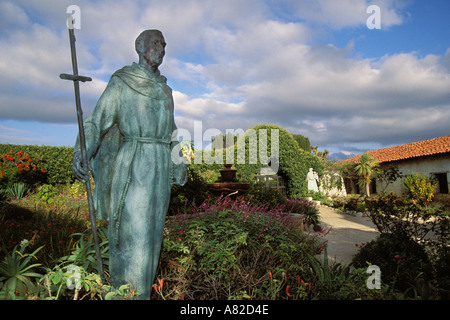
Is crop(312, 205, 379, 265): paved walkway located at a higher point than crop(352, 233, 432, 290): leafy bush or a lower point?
lower

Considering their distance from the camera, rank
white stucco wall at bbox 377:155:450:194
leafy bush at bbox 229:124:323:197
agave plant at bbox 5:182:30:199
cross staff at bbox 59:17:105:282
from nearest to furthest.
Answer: cross staff at bbox 59:17:105:282 < agave plant at bbox 5:182:30:199 < leafy bush at bbox 229:124:323:197 < white stucco wall at bbox 377:155:450:194

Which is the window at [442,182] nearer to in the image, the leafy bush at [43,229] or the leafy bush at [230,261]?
the leafy bush at [230,261]

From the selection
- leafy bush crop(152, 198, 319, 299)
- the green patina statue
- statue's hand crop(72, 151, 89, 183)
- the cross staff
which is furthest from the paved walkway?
statue's hand crop(72, 151, 89, 183)

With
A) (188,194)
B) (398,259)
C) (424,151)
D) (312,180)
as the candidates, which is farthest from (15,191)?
(424,151)

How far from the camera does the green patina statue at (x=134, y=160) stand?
231 centimetres

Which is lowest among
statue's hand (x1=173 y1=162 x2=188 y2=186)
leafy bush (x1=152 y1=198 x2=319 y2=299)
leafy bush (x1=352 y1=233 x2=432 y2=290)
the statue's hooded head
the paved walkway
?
the paved walkway

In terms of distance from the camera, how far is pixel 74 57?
2271mm

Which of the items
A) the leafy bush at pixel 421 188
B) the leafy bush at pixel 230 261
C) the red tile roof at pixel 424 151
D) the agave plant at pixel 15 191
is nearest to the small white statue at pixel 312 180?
the leafy bush at pixel 421 188

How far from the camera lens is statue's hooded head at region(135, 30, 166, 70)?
2510 mm

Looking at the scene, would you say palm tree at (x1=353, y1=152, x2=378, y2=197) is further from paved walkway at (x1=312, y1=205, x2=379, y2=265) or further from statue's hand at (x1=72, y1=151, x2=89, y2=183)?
statue's hand at (x1=72, y1=151, x2=89, y2=183)

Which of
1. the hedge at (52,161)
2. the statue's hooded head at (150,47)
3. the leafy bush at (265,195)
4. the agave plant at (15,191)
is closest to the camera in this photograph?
the statue's hooded head at (150,47)

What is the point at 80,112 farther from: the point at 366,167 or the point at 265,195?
the point at 366,167

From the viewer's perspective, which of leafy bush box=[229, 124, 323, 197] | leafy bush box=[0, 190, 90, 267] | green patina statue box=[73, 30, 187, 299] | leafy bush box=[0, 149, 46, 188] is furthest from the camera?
leafy bush box=[229, 124, 323, 197]

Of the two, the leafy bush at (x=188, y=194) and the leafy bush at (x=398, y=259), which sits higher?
the leafy bush at (x=188, y=194)
